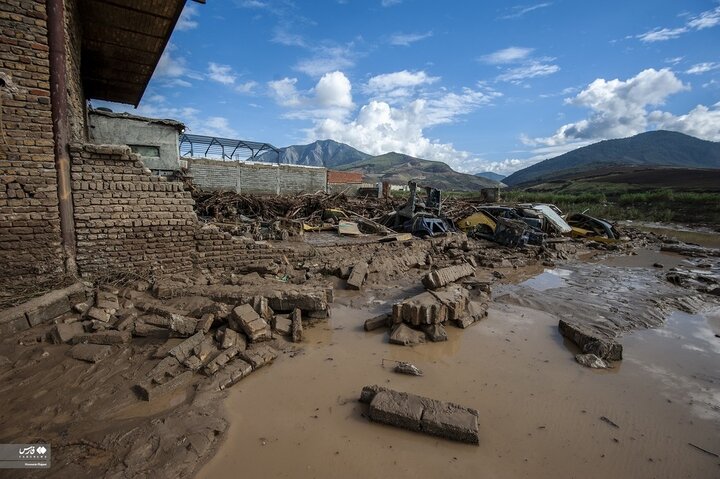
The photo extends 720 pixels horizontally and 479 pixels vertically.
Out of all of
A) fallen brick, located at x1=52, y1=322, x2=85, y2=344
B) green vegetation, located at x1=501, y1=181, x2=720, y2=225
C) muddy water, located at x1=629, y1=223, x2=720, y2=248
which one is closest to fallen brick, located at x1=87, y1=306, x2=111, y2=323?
fallen brick, located at x1=52, y1=322, x2=85, y2=344

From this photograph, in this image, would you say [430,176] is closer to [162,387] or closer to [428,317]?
[428,317]

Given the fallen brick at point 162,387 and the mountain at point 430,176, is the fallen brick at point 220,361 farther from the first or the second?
the mountain at point 430,176

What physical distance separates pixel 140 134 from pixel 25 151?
10448 mm

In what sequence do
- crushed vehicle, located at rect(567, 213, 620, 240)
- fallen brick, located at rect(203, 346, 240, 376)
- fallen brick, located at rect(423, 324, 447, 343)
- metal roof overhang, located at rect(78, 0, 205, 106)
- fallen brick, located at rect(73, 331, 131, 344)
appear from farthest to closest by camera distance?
crushed vehicle, located at rect(567, 213, 620, 240)
metal roof overhang, located at rect(78, 0, 205, 106)
fallen brick, located at rect(423, 324, 447, 343)
fallen brick, located at rect(73, 331, 131, 344)
fallen brick, located at rect(203, 346, 240, 376)

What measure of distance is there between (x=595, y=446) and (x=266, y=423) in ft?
9.26

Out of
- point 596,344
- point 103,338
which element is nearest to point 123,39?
point 103,338

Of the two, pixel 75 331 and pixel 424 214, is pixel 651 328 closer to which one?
pixel 424 214

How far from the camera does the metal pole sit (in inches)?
185

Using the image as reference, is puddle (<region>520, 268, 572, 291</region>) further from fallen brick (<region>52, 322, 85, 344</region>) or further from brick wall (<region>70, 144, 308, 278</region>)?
fallen brick (<region>52, 322, 85, 344</region>)

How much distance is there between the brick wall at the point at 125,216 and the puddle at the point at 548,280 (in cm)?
748

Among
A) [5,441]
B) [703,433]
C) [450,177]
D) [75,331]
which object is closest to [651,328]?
[703,433]

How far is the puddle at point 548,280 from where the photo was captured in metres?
7.42

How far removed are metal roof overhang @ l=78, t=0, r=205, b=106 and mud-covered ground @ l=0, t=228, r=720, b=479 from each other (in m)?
5.85

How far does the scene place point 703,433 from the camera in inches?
115
